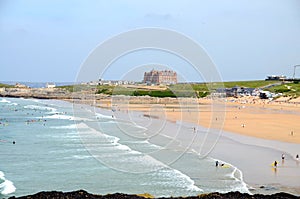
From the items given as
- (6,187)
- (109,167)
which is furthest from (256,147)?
(6,187)

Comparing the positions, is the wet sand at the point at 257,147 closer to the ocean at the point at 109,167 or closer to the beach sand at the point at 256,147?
the beach sand at the point at 256,147

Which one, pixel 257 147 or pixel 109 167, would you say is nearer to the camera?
pixel 109 167

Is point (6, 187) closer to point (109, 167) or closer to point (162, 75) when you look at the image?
point (109, 167)

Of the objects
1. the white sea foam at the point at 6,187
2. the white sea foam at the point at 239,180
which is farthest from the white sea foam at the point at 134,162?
the white sea foam at the point at 6,187

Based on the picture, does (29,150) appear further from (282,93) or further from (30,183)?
(282,93)

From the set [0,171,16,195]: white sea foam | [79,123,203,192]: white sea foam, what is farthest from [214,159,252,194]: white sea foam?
[0,171,16,195]: white sea foam

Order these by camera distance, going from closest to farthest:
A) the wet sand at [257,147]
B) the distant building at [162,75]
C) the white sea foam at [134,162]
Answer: the wet sand at [257,147] → the white sea foam at [134,162] → the distant building at [162,75]

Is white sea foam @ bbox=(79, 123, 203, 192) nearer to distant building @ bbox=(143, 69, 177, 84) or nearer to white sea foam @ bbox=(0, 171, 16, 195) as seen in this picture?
distant building @ bbox=(143, 69, 177, 84)

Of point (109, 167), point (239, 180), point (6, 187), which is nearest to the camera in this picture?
point (6, 187)

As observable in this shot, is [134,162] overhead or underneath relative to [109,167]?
overhead

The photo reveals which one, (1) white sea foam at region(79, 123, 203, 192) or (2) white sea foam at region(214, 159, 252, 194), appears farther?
(1) white sea foam at region(79, 123, 203, 192)

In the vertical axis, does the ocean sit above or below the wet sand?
below

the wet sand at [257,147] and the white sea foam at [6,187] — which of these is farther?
the wet sand at [257,147]
